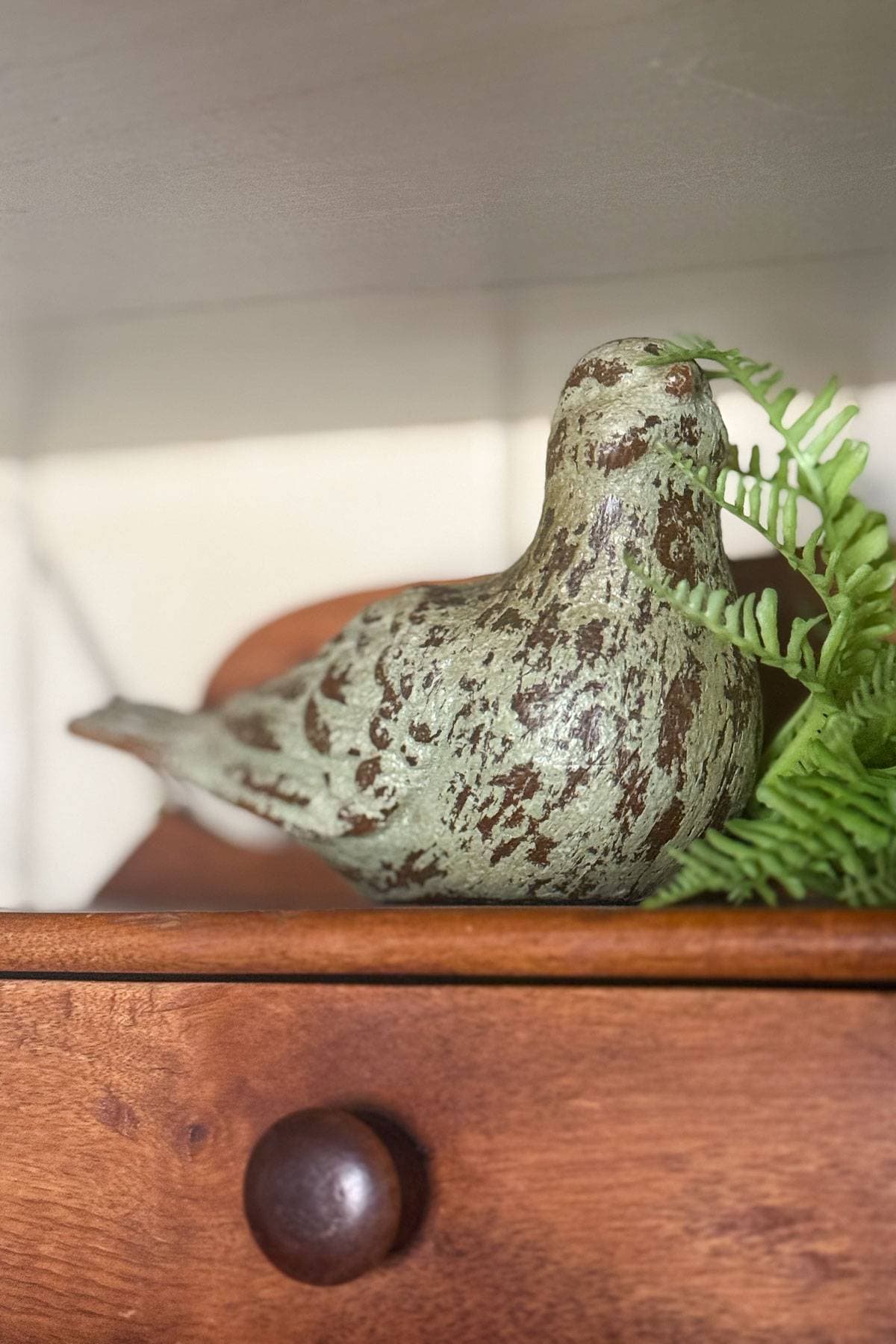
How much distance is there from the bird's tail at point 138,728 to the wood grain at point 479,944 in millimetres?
273

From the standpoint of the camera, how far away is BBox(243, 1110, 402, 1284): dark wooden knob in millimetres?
375

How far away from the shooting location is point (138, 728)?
2.58 feet

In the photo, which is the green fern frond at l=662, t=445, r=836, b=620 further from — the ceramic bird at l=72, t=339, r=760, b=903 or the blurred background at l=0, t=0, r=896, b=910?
the blurred background at l=0, t=0, r=896, b=910

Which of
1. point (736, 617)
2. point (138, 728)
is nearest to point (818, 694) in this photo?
point (736, 617)

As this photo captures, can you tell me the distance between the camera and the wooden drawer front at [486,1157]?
38cm

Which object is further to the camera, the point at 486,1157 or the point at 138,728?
the point at 138,728

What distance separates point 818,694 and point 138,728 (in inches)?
18.0

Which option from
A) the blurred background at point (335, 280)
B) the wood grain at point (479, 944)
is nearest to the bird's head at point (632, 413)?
the blurred background at point (335, 280)

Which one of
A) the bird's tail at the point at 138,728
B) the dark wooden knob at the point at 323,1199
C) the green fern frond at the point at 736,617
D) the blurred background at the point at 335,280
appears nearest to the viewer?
the dark wooden knob at the point at 323,1199

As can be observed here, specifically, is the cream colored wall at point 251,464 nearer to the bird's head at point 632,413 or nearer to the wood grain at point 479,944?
the bird's head at point 632,413

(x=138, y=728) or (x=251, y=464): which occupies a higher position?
(x=251, y=464)

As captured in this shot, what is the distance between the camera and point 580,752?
20.7 inches

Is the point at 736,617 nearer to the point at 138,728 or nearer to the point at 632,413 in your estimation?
the point at 632,413

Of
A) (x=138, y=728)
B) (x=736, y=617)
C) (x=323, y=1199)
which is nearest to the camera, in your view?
(x=323, y=1199)
